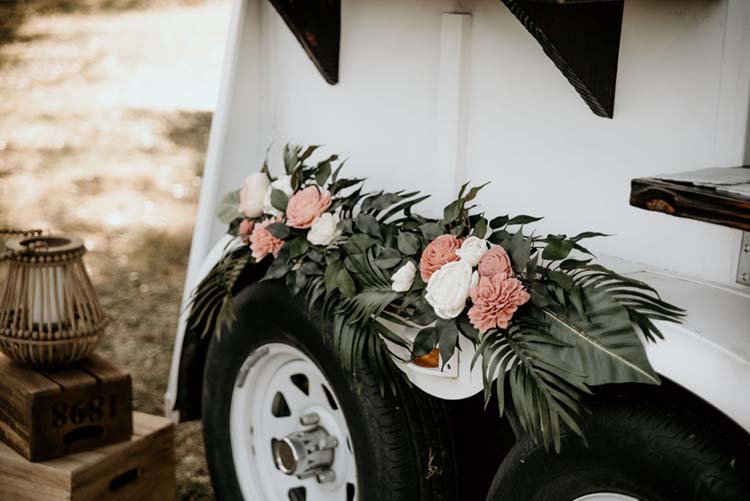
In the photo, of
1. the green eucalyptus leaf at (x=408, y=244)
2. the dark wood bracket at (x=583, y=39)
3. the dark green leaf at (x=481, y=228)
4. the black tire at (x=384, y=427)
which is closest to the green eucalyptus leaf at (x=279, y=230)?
the black tire at (x=384, y=427)

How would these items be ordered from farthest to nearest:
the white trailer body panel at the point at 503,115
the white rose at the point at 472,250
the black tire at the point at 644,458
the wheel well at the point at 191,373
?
the wheel well at the point at 191,373, the white rose at the point at 472,250, the white trailer body panel at the point at 503,115, the black tire at the point at 644,458

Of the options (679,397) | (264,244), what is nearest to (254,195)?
(264,244)

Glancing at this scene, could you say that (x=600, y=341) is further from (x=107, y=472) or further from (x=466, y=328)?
(x=107, y=472)

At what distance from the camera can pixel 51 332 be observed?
2562mm

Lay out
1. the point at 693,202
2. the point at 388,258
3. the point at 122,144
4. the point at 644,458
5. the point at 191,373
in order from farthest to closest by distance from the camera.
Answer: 1. the point at 122,144
2. the point at 191,373
3. the point at 388,258
4. the point at 644,458
5. the point at 693,202

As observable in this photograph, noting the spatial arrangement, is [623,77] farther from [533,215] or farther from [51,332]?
[51,332]

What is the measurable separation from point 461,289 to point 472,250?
9cm

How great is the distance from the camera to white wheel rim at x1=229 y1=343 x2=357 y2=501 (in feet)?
7.80

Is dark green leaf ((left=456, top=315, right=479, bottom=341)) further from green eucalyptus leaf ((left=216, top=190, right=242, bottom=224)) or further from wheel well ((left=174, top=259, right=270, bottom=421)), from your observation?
wheel well ((left=174, top=259, right=270, bottom=421))

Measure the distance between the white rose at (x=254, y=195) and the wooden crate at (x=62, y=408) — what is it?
596 millimetres

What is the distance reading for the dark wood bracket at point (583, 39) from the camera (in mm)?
1746

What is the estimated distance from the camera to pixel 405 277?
1.96 m

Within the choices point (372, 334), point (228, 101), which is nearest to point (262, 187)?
point (228, 101)

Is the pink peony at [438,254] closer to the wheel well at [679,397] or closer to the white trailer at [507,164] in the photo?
the white trailer at [507,164]
